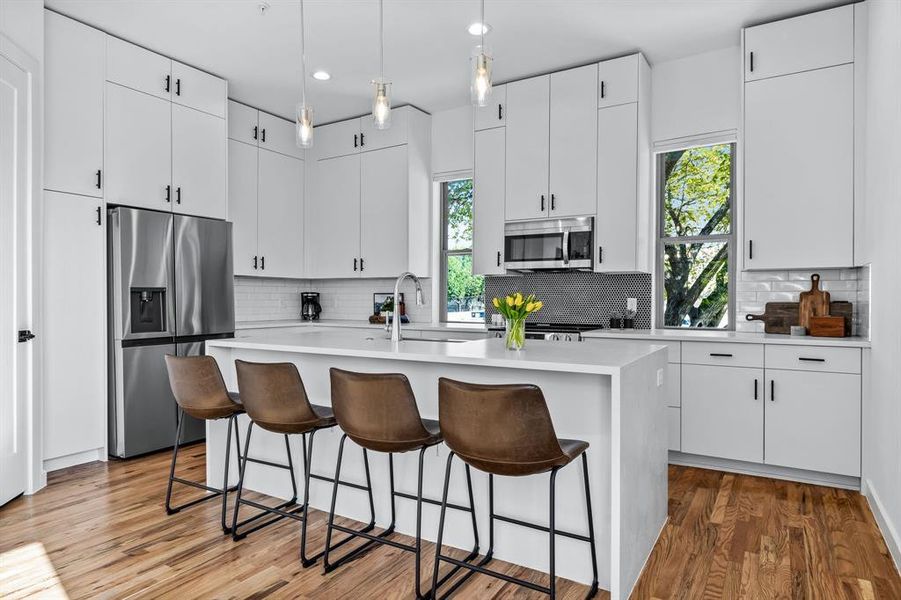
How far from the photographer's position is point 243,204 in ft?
17.9

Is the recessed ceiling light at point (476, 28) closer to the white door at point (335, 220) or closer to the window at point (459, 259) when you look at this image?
the window at point (459, 259)

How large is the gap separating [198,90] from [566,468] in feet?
13.6

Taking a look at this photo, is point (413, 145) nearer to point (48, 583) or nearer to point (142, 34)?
point (142, 34)

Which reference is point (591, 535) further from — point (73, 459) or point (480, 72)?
point (73, 459)

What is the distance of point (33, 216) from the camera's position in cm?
346

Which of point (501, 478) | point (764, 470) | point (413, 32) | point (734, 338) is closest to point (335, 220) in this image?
point (413, 32)

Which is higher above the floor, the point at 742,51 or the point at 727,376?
the point at 742,51

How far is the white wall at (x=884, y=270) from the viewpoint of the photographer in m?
2.59

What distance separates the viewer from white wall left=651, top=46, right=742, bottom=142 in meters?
4.34

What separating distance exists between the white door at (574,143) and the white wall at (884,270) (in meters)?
1.75

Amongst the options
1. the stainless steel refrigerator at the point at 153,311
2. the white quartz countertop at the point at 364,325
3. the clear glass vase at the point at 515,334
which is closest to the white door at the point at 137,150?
the stainless steel refrigerator at the point at 153,311

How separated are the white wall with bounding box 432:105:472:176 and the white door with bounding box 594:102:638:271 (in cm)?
146

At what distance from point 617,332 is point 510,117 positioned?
2.01 metres

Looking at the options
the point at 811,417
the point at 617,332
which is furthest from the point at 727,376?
the point at 617,332
